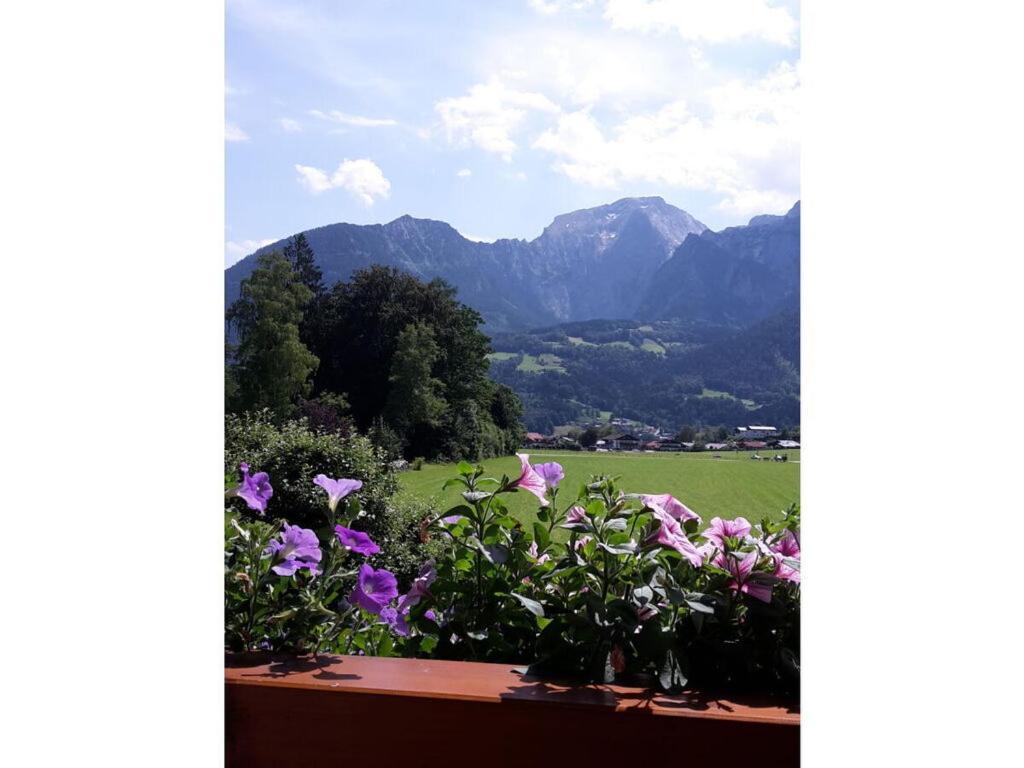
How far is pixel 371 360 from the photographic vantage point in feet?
17.5

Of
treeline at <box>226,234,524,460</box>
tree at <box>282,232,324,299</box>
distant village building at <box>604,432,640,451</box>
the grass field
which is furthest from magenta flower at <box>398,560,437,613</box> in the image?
tree at <box>282,232,324,299</box>

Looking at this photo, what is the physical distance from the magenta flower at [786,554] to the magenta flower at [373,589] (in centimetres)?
39

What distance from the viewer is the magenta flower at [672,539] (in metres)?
0.75

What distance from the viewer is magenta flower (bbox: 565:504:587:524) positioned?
80cm

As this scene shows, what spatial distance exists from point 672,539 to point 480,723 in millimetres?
255

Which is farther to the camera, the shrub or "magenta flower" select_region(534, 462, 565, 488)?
"magenta flower" select_region(534, 462, 565, 488)

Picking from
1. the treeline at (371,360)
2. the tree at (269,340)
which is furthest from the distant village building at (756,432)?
the tree at (269,340)

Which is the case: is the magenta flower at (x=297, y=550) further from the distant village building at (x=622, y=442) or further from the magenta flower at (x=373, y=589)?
the distant village building at (x=622, y=442)

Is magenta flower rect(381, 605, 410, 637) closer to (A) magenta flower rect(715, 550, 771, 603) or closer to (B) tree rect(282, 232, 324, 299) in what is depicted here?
(A) magenta flower rect(715, 550, 771, 603)

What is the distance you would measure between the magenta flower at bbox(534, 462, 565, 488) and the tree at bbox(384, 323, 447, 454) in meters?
4.14
